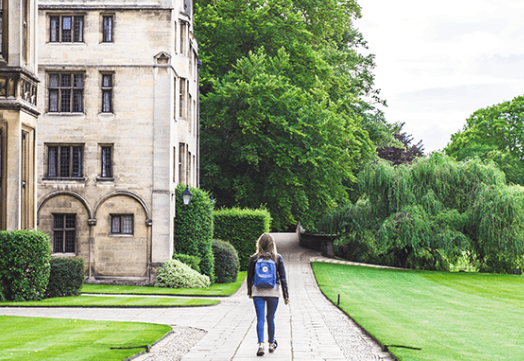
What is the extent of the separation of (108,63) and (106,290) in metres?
9.92

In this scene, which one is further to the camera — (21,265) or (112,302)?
(112,302)

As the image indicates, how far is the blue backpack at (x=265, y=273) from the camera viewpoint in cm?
1030

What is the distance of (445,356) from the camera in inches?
428

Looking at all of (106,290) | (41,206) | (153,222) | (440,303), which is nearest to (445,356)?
(440,303)

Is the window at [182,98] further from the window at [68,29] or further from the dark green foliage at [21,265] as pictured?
the dark green foliage at [21,265]

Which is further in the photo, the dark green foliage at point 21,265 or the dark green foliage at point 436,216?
the dark green foliage at point 436,216

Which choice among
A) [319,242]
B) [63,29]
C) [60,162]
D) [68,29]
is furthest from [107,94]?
[319,242]

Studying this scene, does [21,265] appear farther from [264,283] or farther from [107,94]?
[107,94]

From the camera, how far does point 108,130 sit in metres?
27.5

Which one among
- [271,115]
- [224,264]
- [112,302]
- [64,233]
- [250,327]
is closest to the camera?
[250,327]

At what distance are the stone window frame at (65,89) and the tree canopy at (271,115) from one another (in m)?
8.47

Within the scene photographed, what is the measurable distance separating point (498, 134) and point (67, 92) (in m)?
57.6

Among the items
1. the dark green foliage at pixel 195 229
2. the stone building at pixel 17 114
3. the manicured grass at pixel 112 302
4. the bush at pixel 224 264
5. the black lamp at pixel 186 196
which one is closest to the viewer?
the manicured grass at pixel 112 302

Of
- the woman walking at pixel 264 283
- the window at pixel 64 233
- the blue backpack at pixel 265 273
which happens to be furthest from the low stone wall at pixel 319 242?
the blue backpack at pixel 265 273
